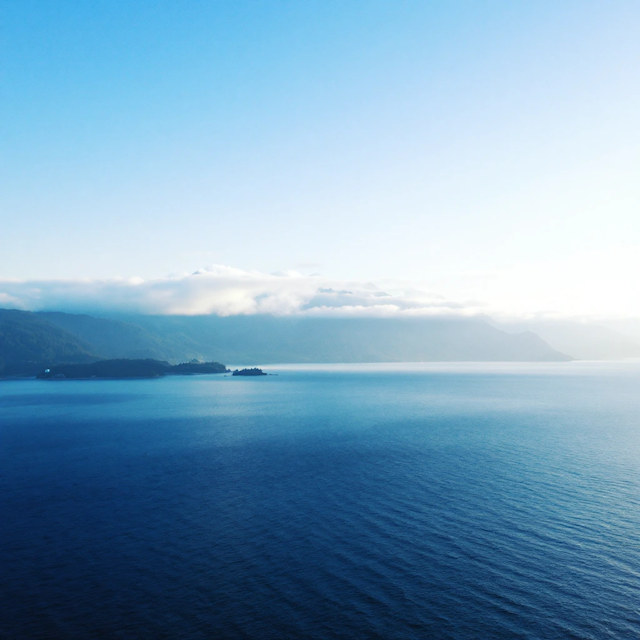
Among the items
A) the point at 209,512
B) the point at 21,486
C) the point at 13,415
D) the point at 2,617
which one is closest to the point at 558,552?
the point at 209,512

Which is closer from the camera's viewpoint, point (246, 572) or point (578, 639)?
point (578, 639)

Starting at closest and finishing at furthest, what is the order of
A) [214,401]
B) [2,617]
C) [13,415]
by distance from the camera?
[2,617] → [13,415] → [214,401]

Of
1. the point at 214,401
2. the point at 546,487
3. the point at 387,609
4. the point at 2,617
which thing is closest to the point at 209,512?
the point at 2,617

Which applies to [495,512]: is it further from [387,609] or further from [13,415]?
[13,415]

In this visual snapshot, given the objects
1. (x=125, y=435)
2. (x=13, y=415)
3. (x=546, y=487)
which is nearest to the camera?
(x=546, y=487)

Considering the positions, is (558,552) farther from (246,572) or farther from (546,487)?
(246,572)

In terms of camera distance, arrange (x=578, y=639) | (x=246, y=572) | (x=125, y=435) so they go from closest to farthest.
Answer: (x=578, y=639) → (x=246, y=572) → (x=125, y=435)
